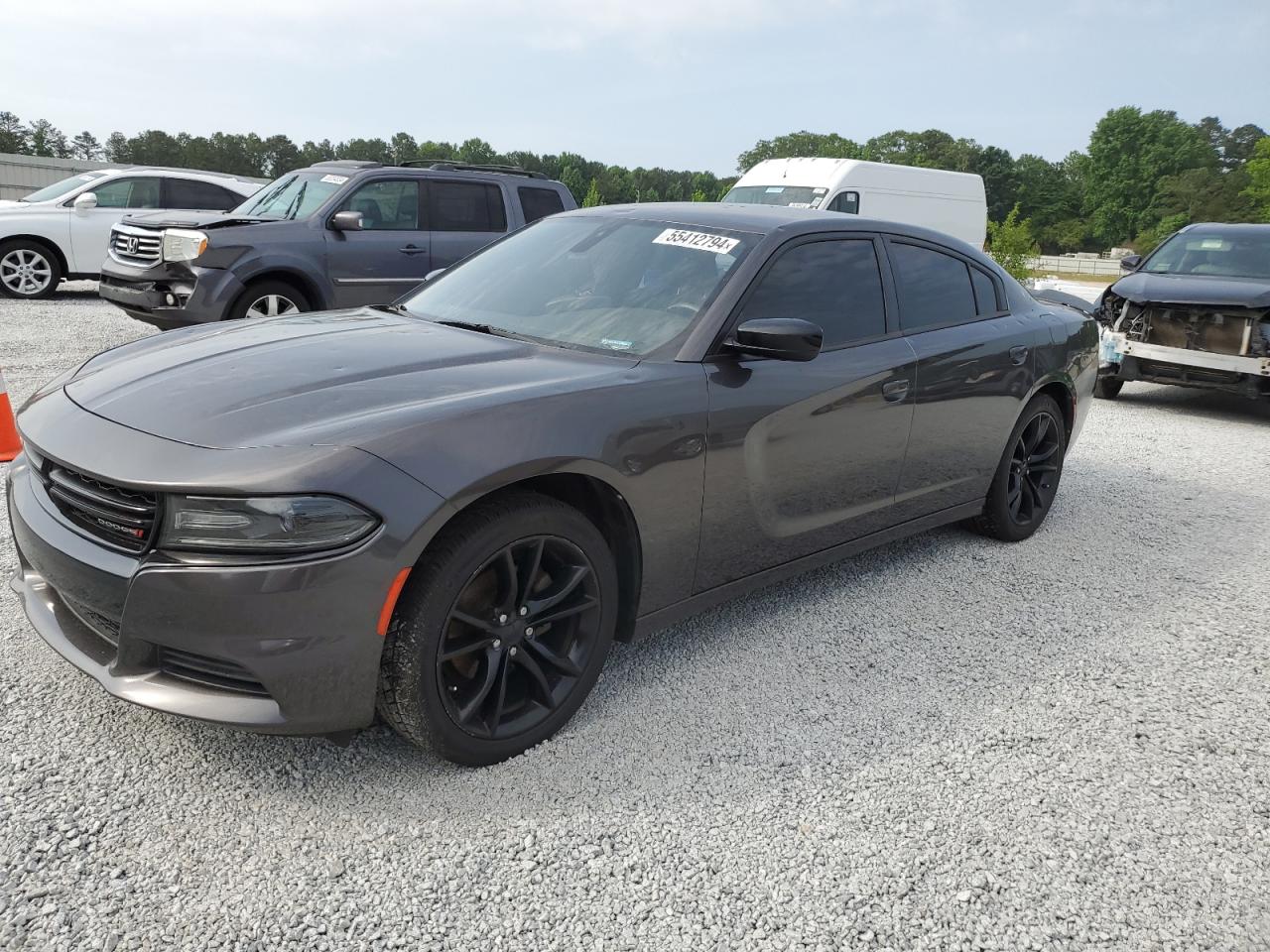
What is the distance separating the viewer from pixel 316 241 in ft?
29.4

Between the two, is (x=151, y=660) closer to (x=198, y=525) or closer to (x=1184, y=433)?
(x=198, y=525)

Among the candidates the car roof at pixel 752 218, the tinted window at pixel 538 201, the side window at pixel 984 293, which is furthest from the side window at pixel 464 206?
the side window at pixel 984 293

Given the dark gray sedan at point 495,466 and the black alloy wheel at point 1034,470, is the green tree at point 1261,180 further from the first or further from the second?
the dark gray sedan at point 495,466

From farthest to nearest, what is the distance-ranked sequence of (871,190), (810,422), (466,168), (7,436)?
(871,190) < (466,168) < (7,436) < (810,422)

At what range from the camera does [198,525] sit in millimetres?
Result: 2359

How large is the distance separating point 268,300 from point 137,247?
145cm

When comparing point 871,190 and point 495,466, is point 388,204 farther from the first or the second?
point 871,190

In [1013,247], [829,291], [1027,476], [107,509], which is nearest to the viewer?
[107,509]

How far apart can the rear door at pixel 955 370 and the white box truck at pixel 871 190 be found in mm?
10695

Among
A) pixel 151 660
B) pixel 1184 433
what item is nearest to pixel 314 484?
pixel 151 660

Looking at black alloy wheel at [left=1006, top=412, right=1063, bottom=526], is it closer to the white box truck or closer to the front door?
the front door

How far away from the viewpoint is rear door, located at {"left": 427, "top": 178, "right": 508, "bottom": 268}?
31.8 ft

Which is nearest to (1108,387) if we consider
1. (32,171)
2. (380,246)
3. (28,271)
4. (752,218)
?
(380,246)

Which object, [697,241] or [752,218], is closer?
[697,241]
